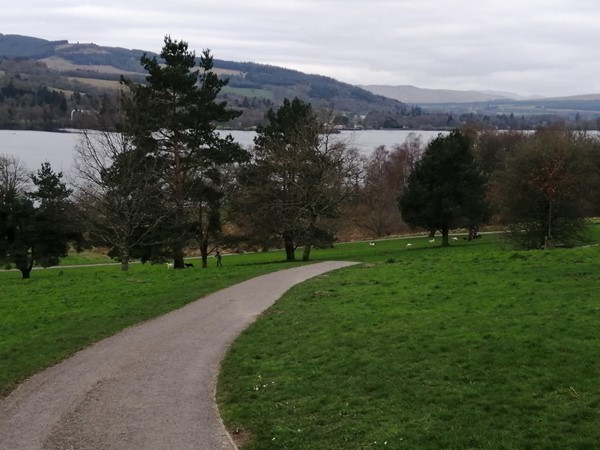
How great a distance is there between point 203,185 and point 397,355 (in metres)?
27.7

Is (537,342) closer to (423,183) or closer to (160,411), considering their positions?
(160,411)

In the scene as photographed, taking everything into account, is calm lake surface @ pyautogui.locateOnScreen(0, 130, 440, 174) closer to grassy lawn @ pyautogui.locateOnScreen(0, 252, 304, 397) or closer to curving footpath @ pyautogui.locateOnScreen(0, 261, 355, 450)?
grassy lawn @ pyautogui.locateOnScreen(0, 252, 304, 397)

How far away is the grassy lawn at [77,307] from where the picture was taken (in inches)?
529

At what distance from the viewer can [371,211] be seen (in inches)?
2731

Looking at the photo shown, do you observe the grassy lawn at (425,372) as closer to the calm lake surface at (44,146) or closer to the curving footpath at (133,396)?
the curving footpath at (133,396)

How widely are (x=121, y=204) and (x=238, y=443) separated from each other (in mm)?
27056

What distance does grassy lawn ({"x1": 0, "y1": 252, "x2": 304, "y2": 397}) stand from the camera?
13445mm

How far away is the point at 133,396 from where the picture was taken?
1049 cm

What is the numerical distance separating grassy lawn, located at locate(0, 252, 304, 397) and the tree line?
8.25m

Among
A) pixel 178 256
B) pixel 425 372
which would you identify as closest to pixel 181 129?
pixel 178 256

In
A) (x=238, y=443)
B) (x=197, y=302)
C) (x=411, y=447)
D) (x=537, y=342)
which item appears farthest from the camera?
(x=197, y=302)

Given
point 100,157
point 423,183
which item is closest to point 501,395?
point 100,157

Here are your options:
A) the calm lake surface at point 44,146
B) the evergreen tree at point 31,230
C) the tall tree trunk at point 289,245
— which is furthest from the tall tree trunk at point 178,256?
the calm lake surface at point 44,146

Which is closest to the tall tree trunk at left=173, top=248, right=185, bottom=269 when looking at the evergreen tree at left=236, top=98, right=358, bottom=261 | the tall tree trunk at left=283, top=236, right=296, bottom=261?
the evergreen tree at left=236, top=98, right=358, bottom=261
